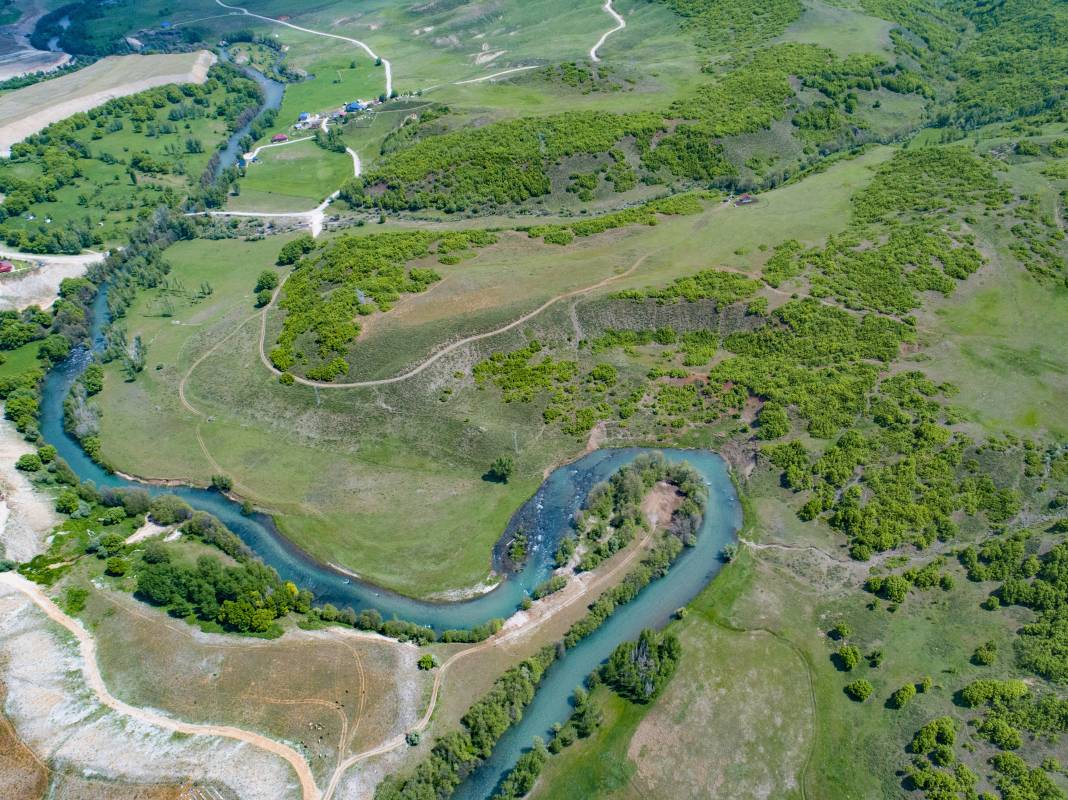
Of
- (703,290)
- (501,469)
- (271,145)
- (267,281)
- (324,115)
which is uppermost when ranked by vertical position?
(324,115)

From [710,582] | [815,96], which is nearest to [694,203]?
[815,96]

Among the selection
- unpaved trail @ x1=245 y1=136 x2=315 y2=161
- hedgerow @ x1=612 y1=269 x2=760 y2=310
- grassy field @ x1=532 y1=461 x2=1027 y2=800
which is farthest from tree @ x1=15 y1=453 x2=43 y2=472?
unpaved trail @ x1=245 y1=136 x2=315 y2=161

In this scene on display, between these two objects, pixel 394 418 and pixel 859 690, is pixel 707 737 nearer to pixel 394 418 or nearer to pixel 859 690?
pixel 859 690

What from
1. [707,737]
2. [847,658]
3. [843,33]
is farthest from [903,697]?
[843,33]

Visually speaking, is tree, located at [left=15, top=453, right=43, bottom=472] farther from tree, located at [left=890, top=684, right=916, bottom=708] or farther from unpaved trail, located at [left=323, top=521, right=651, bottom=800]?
tree, located at [left=890, top=684, right=916, bottom=708]

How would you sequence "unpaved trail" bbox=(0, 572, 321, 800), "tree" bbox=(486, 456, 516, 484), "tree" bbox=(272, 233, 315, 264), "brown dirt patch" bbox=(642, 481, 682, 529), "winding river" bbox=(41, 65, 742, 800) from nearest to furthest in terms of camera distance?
"unpaved trail" bbox=(0, 572, 321, 800)
"winding river" bbox=(41, 65, 742, 800)
"brown dirt patch" bbox=(642, 481, 682, 529)
"tree" bbox=(486, 456, 516, 484)
"tree" bbox=(272, 233, 315, 264)

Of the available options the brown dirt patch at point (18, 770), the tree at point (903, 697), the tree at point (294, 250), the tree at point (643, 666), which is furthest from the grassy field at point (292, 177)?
the tree at point (903, 697)

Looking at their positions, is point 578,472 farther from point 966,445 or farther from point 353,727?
point 966,445
